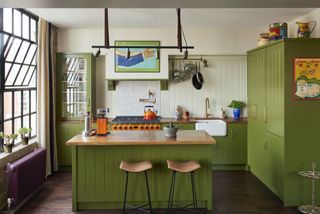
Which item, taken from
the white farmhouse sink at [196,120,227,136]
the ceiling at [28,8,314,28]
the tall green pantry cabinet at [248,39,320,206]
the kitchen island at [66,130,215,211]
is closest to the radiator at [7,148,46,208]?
the kitchen island at [66,130,215,211]

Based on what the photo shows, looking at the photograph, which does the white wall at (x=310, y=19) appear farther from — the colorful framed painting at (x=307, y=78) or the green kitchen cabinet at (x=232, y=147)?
the green kitchen cabinet at (x=232, y=147)

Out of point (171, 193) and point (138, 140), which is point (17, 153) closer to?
point (138, 140)

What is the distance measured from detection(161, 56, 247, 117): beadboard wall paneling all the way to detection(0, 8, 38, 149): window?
251cm

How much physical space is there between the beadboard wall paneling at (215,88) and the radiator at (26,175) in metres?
2.57

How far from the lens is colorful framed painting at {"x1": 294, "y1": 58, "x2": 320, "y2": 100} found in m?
4.08

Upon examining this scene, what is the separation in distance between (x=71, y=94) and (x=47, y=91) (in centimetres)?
69

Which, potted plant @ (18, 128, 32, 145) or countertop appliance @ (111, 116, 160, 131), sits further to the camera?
countertop appliance @ (111, 116, 160, 131)

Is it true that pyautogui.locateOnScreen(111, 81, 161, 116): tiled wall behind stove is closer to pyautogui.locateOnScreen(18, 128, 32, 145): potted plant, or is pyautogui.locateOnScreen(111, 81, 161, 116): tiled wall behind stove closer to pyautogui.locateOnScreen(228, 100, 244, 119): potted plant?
pyautogui.locateOnScreen(228, 100, 244, 119): potted plant

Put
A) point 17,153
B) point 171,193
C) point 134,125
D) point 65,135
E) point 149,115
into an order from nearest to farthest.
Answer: point 171,193 → point 17,153 → point 134,125 → point 65,135 → point 149,115

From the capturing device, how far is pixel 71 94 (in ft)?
19.7

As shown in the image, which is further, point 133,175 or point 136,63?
point 136,63

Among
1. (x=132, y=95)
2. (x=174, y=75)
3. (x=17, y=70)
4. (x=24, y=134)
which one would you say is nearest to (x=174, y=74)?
(x=174, y=75)

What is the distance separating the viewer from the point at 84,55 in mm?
5887

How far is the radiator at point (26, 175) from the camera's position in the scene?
3.96m
